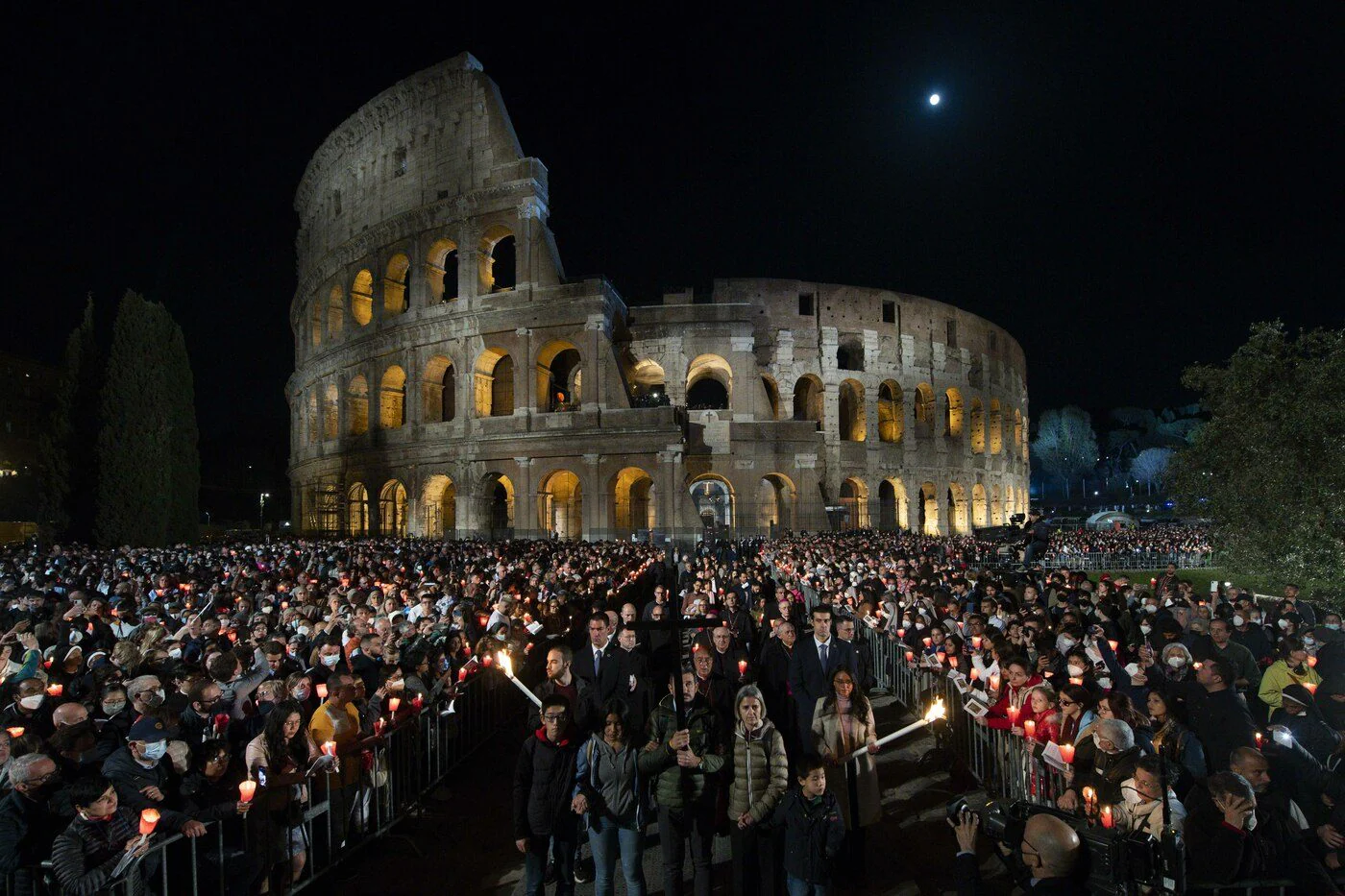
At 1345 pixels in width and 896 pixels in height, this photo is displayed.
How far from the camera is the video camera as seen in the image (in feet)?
9.62

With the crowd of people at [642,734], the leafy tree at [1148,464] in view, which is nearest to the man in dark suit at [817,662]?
the crowd of people at [642,734]

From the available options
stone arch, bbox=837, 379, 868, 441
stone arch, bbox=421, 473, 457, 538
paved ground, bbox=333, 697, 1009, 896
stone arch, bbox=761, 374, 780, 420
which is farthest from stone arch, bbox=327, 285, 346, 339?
paved ground, bbox=333, 697, 1009, 896

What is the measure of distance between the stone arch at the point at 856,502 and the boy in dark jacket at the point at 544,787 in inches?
1475

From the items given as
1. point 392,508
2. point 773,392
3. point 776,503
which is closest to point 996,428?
point 773,392

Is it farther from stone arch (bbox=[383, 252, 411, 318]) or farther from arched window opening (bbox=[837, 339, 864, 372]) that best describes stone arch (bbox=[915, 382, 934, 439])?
stone arch (bbox=[383, 252, 411, 318])

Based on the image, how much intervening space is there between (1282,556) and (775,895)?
15043 millimetres

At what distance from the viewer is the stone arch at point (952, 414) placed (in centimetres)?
4809

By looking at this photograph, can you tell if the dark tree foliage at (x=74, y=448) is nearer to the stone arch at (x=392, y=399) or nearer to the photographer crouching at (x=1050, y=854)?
the stone arch at (x=392, y=399)

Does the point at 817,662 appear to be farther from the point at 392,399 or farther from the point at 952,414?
the point at 952,414

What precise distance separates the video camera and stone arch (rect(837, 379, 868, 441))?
4152 centimetres

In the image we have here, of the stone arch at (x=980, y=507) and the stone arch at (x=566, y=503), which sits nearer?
the stone arch at (x=566, y=503)

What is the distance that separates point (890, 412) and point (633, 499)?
1840 centimetres

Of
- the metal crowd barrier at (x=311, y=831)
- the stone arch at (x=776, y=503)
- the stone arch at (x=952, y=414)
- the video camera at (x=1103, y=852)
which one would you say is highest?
the stone arch at (x=952, y=414)

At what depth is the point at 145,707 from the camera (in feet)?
17.0
